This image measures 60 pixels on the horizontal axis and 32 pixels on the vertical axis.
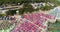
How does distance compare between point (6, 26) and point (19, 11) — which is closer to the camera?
point (6, 26)

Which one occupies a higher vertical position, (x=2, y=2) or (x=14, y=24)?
(x=2, y=2)

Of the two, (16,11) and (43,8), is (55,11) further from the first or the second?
(16,11)

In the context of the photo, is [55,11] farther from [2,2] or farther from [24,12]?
[2,2]

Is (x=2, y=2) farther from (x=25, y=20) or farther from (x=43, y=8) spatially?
(x=43, y=8)

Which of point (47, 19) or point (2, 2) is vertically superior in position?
point (2, 2)

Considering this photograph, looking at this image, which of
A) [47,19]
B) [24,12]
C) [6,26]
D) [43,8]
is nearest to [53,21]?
[47,19]

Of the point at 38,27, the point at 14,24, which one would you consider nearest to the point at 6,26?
the point at 14,24

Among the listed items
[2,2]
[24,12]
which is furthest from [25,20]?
[2,2]

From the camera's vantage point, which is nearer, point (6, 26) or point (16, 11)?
point (6, 26)
